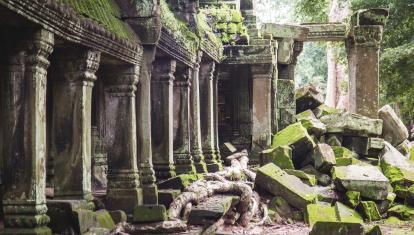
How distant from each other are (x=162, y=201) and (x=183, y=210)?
1.48ft

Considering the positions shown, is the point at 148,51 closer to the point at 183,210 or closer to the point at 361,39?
the point at 183,210

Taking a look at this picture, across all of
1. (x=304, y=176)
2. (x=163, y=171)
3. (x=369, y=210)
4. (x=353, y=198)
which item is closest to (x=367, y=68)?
(x=304, y=176)

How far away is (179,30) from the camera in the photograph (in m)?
9.06

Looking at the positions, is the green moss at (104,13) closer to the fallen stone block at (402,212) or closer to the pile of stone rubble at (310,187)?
the pile of stone rubble at (310,187)

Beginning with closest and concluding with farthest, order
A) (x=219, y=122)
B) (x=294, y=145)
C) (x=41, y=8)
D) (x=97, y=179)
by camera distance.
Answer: (x=41, y=8) → (x=97, y=179) → (x=294, y=145) → (x=219, y=122)

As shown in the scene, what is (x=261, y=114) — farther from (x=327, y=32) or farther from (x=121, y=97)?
(x=121, y=97)

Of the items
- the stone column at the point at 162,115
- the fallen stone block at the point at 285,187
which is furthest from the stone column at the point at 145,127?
the fallen stone block at the point at 285,187

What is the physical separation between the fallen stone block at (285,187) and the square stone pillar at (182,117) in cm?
127

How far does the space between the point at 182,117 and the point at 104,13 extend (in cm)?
386

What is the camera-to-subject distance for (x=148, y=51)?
25.3ft

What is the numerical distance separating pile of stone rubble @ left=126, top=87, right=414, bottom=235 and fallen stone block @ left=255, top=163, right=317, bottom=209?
0.7 inches

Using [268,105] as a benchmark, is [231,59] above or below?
above

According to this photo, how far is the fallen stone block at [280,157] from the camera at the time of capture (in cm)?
1140

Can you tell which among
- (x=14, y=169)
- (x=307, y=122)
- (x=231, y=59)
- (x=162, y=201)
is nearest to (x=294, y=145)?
(x=307, y=122)
